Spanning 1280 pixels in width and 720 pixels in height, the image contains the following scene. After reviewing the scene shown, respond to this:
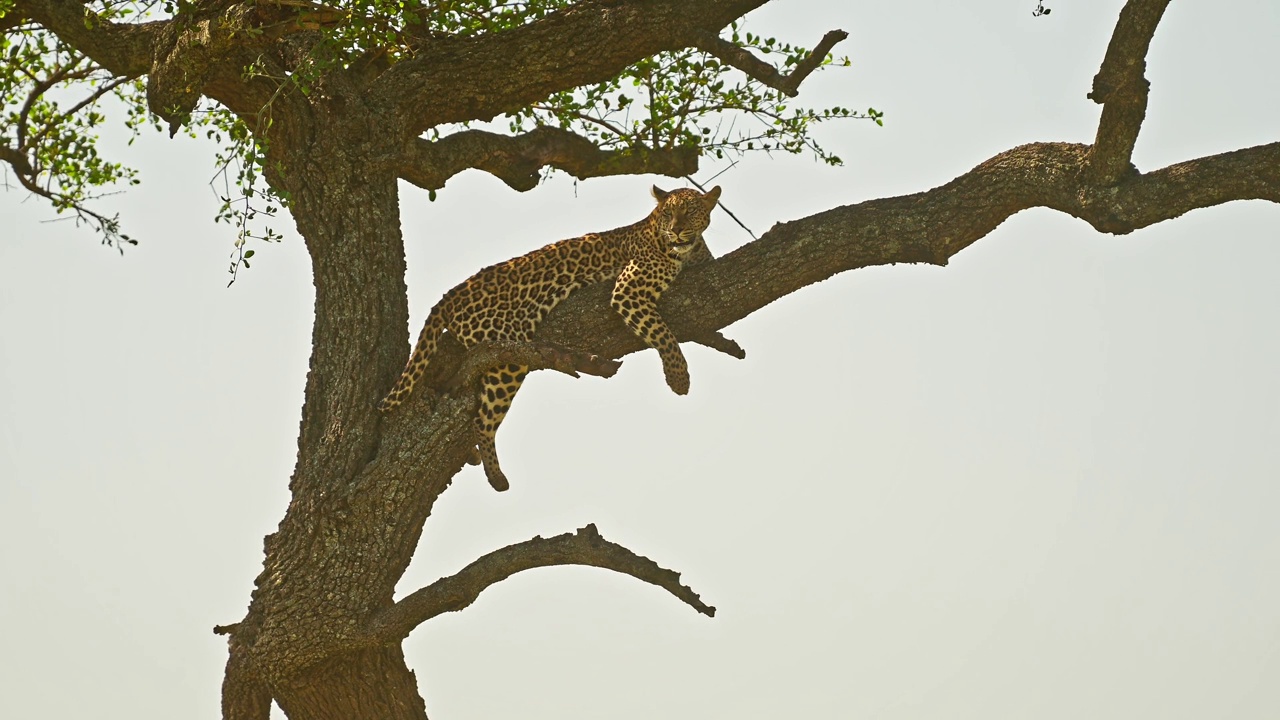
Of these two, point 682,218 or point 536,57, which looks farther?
point 682,218

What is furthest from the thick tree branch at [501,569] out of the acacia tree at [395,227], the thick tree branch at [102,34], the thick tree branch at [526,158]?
the thick tree branch at [102,34]

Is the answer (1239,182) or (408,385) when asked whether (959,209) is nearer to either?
(1239,182)

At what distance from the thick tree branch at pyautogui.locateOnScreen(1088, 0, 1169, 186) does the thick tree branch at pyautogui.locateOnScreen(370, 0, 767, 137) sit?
6.07 ft

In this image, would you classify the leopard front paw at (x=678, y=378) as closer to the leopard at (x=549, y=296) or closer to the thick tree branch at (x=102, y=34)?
the leopard at (x=549, y=296)

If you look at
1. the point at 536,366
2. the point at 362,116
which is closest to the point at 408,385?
the point at 536,366

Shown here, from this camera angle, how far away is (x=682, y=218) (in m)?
8.80

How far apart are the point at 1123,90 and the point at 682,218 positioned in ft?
8.10

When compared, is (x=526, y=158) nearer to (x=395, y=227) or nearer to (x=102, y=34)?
(x=395, y=227)

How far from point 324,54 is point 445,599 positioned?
2.72 m

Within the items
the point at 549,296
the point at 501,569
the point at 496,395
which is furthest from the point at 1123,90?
the point at 501,569

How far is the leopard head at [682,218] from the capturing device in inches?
341

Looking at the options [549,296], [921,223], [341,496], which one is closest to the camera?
[921,223]

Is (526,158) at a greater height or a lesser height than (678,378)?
greater

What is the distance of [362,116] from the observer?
8.33 m
